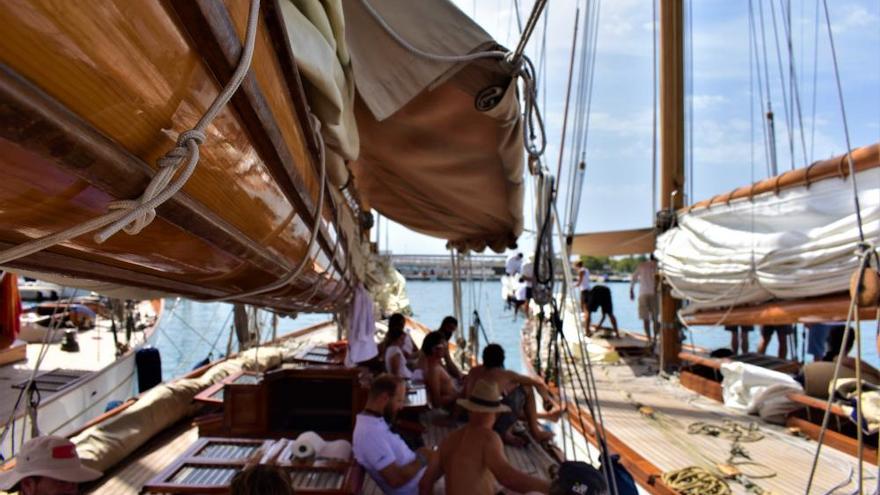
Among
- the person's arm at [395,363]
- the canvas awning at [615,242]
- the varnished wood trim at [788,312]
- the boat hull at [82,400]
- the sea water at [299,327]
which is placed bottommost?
the sea water at [299,327]

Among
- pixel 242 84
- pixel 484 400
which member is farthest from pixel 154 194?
pixel 484 400

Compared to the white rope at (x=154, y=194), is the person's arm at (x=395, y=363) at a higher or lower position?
lower

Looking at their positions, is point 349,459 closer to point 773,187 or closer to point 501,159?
point 501,159

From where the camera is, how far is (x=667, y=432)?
496cm

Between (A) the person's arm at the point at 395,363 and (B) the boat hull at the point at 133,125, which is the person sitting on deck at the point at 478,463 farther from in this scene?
(A) the person's arm at the point at 395,363

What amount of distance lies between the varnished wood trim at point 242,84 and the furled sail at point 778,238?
4.96 m

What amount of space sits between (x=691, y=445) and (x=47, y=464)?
442cm

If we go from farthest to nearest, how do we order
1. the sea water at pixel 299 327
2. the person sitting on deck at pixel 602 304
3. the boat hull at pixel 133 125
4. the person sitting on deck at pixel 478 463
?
the sea water at pixel 299 327 < the person sitting on deck at pixel 602 304 < the person sitting on deck at pixel 478 463 < the boat hull at pixel 133 125

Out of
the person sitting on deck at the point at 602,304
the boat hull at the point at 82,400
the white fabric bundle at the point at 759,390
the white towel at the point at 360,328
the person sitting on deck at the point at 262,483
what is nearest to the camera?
the person sitting on deck at the point at 262,483

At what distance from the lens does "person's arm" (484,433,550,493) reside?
Answer: 9.36 feet

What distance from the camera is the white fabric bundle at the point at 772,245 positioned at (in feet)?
15.5

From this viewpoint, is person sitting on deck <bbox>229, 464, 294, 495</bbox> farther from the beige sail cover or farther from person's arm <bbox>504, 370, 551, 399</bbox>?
person's arm <bbox>504, 370, 551, 399</bbox>

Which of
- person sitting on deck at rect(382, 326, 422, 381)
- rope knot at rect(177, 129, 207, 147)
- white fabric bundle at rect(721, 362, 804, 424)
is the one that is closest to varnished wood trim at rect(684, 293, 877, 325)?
white fabric bundle at rect(721, 362, 804, 424)

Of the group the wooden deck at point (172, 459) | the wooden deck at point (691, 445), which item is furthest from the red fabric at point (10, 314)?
the wooden deck at point (691, 445)
